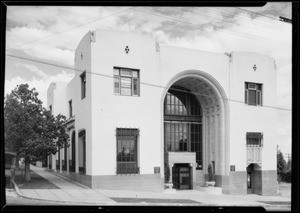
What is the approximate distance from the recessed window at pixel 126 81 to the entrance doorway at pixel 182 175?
491cm

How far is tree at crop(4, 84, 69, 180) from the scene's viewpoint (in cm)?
955

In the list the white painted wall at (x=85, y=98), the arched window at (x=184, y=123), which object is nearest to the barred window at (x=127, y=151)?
the white painted wall at (x=85, y=98)

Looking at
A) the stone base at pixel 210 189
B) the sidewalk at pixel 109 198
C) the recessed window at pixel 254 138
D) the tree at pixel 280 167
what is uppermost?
the recessed window at pixel 254 138

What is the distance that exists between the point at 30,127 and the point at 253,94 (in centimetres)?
742

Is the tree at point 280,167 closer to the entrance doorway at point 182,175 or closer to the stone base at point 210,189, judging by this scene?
the stone base at point 210,189

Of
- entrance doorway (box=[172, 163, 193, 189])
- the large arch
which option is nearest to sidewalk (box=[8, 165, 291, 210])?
the large arch

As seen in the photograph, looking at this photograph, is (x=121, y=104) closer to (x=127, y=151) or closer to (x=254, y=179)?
(x=127, y=151)

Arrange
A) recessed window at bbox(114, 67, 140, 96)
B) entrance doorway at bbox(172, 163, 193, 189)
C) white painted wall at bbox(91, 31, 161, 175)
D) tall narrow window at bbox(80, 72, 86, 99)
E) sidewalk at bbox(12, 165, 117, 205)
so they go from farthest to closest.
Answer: entrance doorway at bbox(172, 163, 193, 189) → recessed window at bbox(114, 67, 140, 96) → white painted wall at bbox(91, 31, 161, 175) → tall narrow window at bbox(80, 72, 86, 99) → sidewalk at bbox(12, 165, 117, 205)

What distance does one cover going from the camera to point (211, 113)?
14766 millimetres

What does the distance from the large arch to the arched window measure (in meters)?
0.28

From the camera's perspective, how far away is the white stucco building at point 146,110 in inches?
442

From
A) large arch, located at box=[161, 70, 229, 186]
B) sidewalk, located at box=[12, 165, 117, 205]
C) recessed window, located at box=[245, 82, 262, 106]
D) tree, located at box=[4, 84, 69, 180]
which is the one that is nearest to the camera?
→ sidewalk, located at box=[12, 165, 117, 205]

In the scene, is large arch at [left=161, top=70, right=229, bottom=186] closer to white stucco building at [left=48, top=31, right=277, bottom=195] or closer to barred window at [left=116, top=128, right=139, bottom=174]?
white stucco building at [left=48, top=31, right=277, bottom=195]
